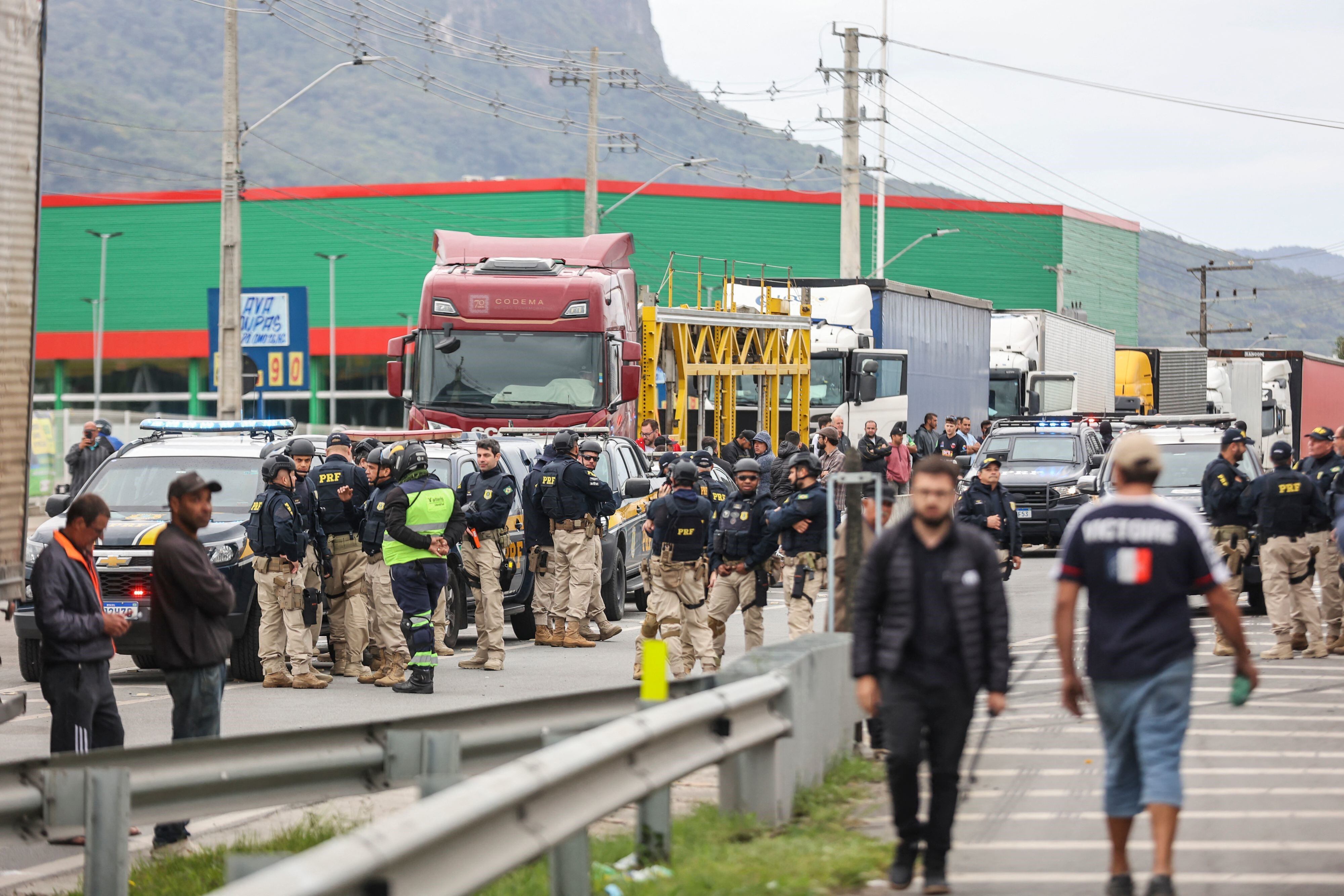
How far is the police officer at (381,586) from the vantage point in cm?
1446

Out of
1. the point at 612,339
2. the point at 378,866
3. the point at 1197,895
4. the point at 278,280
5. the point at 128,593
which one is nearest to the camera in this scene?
the point at 378,866

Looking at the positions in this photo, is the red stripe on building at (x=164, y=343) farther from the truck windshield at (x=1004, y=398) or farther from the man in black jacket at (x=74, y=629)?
the man in black jacket at (x=74, y=629)

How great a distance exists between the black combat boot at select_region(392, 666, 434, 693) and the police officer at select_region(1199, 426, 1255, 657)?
664 cm

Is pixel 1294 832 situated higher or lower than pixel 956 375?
lower

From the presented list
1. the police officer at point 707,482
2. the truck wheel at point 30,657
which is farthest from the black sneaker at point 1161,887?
the truck wheel at point 30,657

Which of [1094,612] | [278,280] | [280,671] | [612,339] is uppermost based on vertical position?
[278,280]

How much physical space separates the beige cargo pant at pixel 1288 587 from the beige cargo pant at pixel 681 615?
467 centimetres

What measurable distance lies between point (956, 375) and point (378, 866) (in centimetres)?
3323

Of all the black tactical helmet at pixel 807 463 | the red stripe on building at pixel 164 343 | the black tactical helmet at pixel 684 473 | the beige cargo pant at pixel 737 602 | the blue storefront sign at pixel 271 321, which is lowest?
the beige cargo pant at pixel 737 602

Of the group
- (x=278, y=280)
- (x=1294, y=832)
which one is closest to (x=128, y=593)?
(x=1294, y=832)

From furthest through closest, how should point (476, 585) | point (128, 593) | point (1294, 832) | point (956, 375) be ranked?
1. point (956, 375)
2. point (476, 585)
3. point (128, 593)
4. point (1294, 832)

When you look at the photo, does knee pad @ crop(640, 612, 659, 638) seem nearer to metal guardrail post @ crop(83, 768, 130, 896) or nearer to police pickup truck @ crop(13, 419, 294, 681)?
police pickup truck @ crop(13, 419, 294, 681)

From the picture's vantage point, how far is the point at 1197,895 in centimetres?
684

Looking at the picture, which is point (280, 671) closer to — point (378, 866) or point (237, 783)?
point (237, 783)
